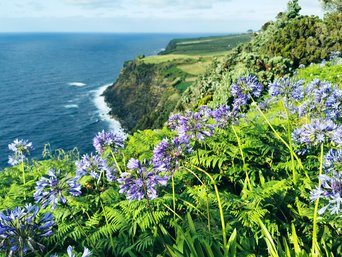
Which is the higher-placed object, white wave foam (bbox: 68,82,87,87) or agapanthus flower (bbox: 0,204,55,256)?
agapanthus flower (bbox: 0,204,55,256)

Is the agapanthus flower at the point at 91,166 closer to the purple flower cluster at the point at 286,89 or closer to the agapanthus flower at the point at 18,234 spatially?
the agapanthus flower at the point at 18,234

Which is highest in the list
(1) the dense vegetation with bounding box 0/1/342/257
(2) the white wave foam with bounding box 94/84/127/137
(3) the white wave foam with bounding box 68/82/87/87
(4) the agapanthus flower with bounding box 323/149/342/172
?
(4) the agapanthus flower with bounding box 323/149/342/172

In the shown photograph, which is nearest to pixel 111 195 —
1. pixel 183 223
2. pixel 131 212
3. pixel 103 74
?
pixel 131 212

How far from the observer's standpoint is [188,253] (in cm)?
375

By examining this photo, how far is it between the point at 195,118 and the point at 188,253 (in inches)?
69.4

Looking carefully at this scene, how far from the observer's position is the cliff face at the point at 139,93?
64625 mm

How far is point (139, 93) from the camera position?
76875mm

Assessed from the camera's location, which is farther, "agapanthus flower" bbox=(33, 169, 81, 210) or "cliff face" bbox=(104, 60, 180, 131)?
"cliff face" bbox=(104, 60, 180, 131)

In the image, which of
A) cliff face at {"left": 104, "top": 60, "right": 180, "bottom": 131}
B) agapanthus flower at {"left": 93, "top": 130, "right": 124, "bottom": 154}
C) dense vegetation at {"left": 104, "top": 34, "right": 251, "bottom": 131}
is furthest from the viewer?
dense vegetation at {"left": 104, "top": 34, "right": 251, "bottom": 131}

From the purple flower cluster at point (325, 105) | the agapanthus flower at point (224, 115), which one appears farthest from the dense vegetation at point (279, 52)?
the purple flower cluster at point (325, 105)

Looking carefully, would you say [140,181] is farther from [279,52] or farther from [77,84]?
[77,84]

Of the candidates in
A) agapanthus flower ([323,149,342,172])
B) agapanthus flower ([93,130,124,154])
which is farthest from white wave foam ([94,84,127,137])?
agapanthus flower ([323,149,342,172])

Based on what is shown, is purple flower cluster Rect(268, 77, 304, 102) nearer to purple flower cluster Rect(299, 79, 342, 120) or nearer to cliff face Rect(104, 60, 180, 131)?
purple flower cluster Rect(299, 79, 342, 120)

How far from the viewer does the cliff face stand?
6462cm
